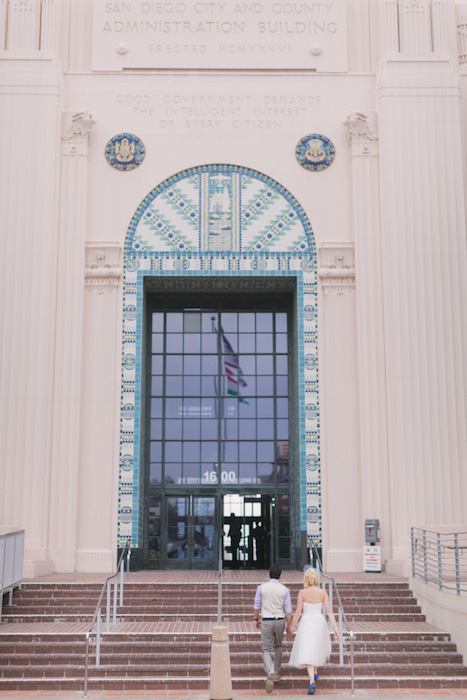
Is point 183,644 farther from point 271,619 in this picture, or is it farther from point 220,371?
point 220,371

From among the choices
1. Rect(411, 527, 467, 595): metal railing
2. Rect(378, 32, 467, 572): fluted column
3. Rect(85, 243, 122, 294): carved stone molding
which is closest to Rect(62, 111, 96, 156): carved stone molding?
Rect(85, 243, 122, 294): carved stone molding

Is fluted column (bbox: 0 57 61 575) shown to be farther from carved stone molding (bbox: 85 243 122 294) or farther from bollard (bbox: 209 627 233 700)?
bollard (bbox: 209 627 233 700)

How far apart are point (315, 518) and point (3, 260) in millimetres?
8876

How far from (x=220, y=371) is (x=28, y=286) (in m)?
4.96

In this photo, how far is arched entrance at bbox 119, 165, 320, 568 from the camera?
19.3m

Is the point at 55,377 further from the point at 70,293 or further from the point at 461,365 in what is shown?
the point at 461,365

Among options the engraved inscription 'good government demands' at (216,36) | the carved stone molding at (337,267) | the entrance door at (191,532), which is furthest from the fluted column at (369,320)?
the entrance door at (191,532)

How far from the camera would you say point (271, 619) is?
1093 centimetres

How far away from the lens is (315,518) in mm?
18500

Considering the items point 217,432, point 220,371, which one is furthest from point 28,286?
point 217,432

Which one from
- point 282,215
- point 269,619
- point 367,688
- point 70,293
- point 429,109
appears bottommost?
point 367,688

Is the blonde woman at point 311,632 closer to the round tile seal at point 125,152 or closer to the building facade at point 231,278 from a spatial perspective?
the building facade at point 231,278

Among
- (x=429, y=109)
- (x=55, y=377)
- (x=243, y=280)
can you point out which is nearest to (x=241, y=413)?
(x=243, y=280)

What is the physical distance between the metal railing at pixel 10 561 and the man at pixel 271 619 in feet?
16.4
